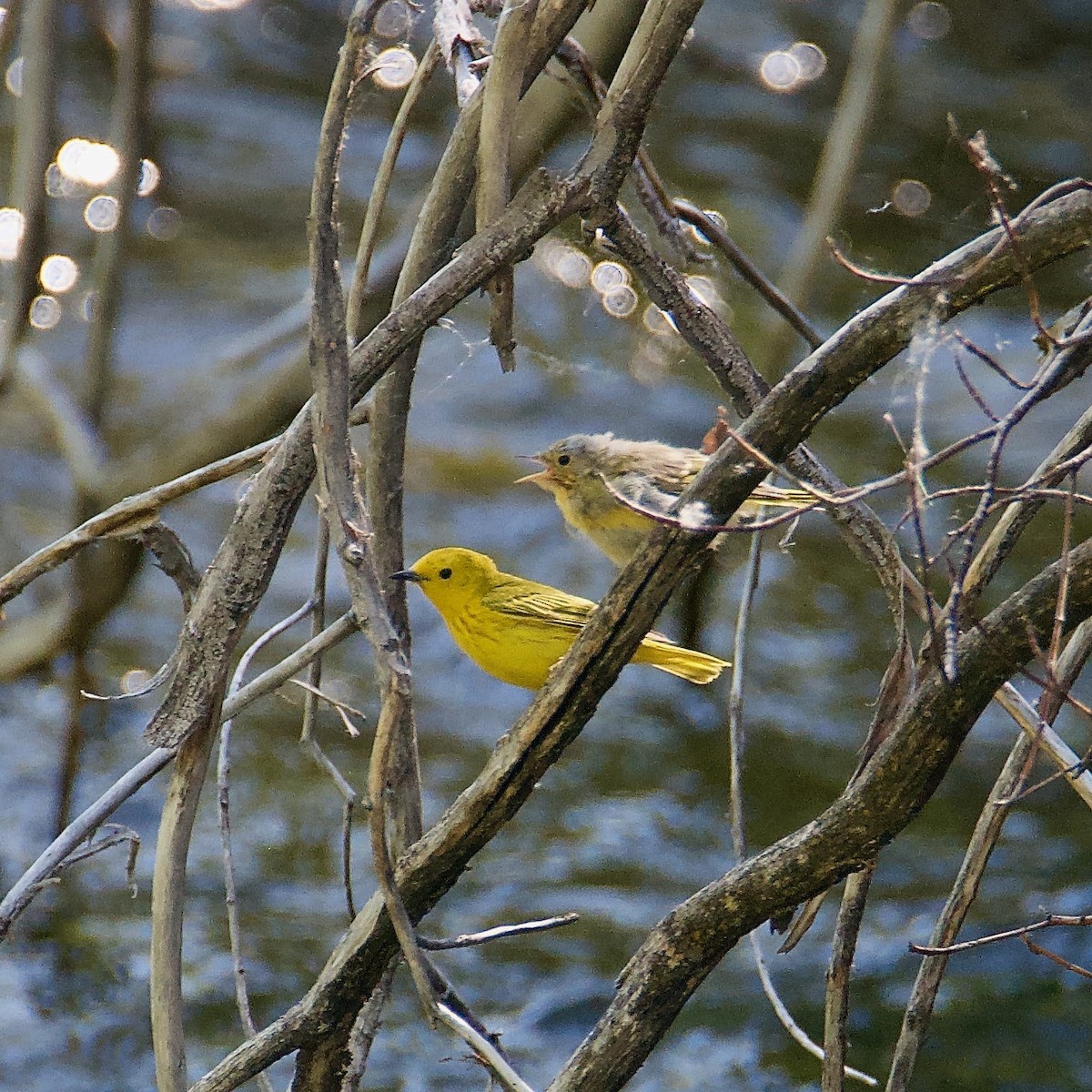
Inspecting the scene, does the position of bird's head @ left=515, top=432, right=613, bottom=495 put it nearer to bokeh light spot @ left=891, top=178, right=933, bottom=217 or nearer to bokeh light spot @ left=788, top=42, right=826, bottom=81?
bokeh light spot @ left=891, top=178, right=933, bottom=217

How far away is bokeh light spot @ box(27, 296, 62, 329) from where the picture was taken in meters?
8.35

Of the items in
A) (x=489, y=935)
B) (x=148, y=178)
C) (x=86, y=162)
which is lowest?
(x=489, y=935)

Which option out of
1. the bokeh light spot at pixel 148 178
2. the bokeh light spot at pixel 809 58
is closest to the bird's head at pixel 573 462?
the bokeh light spot at pixel 148 178

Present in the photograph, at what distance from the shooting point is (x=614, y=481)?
4227 millimetres

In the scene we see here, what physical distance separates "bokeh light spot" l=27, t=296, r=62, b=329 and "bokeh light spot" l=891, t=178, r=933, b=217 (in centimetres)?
472

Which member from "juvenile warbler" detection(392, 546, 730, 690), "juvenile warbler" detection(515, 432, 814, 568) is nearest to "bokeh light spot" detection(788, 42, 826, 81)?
"juvenile warbler" detection(515, 432, 814, 568)

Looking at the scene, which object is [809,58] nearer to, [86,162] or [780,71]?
[780,71]

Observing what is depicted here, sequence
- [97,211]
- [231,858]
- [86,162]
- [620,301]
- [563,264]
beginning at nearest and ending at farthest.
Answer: [231,858], [620,301], [563,264], [97,211], [86,162]

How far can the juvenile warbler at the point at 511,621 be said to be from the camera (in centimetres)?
377

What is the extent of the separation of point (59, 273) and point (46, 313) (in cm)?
38

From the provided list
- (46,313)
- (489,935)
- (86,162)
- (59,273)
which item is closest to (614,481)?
(489,935)

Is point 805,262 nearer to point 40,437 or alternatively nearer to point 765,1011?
point 765,1011

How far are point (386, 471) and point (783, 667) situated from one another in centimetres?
417

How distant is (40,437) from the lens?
25.8 ft
